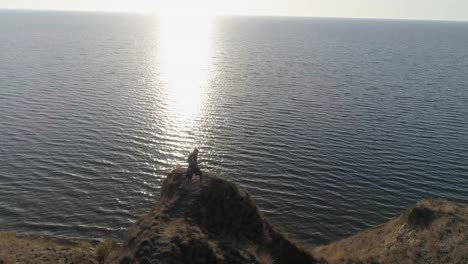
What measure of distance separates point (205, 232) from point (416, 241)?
1636 centimetres

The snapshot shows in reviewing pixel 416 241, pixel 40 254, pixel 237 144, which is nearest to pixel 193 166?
pixel 40 254

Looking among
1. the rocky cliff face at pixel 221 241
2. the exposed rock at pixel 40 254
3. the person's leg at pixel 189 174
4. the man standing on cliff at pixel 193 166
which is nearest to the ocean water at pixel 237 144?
the exposed rock at pixel 40 254

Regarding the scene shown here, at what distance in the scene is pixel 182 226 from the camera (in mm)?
25891

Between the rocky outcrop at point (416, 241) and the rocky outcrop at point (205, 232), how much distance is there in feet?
16.9

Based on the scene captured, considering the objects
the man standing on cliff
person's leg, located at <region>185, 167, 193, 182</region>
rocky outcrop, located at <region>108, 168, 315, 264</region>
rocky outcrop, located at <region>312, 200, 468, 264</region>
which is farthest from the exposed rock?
rocky outcrop, located at <region>312, 200, 468, 264</region>

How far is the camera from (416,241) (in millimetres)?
30578

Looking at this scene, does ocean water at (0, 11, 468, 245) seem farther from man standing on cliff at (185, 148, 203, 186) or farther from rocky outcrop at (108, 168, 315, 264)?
man standing on cliff at (185, 148, 203, 186)

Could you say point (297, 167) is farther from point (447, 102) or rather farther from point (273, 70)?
point (273, 70)

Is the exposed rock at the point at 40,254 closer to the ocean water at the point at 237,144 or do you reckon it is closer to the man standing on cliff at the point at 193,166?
the ocean water at the point at 237,144

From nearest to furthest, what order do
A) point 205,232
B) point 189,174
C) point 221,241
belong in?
point 221,241 → point 205,232 → point 189,174

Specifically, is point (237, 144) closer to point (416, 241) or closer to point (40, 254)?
point (416, 241)

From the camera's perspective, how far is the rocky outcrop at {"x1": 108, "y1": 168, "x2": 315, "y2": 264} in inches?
961

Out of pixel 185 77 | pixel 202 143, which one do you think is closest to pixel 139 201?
pixel 202 143

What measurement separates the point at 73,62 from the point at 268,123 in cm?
8376
